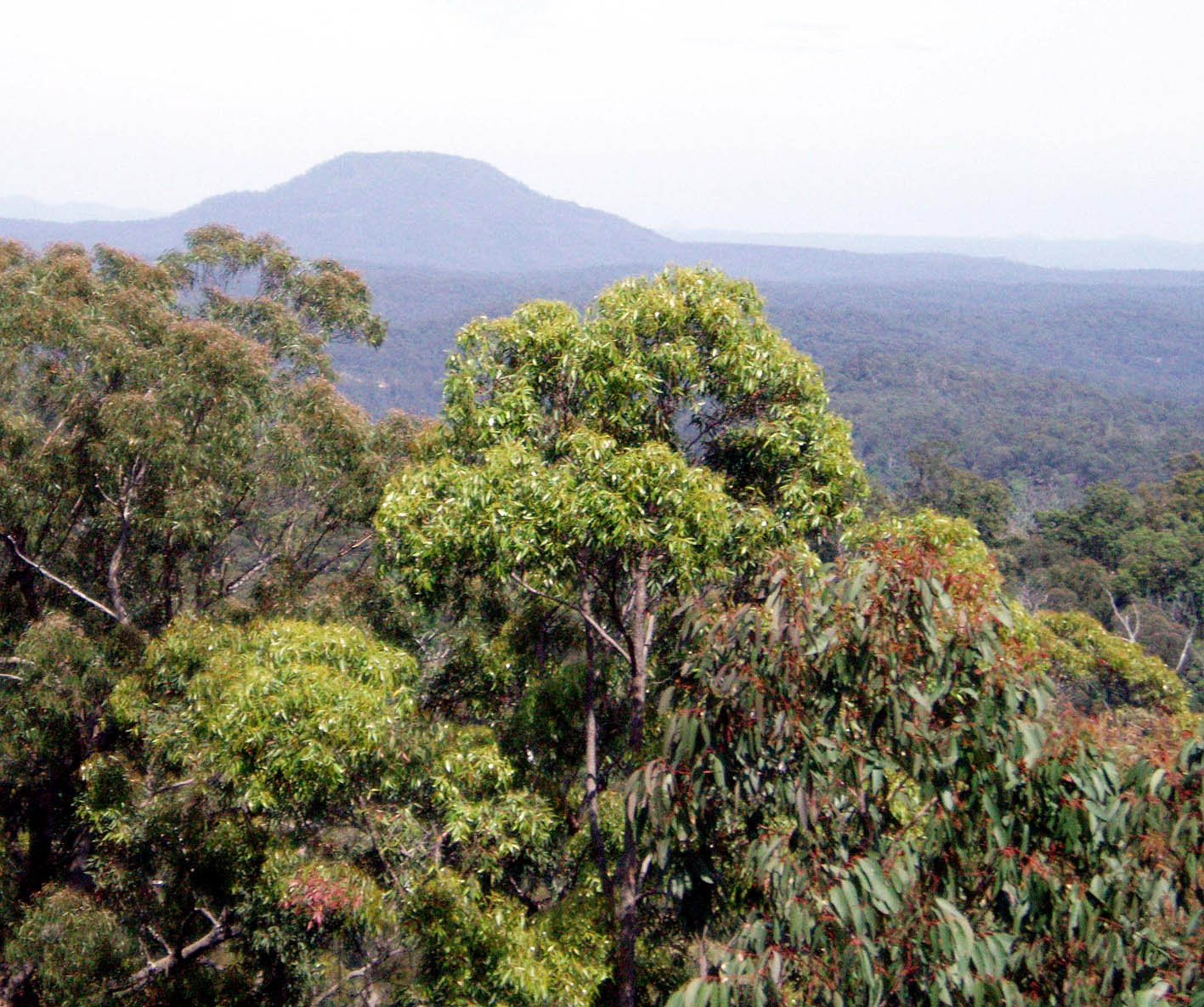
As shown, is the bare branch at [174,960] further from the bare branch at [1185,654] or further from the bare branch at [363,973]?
the bare branch at [1185,654]

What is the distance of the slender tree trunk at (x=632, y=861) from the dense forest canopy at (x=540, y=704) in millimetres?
21

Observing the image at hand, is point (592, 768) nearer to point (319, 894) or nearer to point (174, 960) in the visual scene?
point (319, 894)

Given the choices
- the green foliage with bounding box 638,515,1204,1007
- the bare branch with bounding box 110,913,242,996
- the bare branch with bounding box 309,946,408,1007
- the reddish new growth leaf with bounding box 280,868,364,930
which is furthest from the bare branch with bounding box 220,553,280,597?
the green foliage with bounding box 638,515,1204,1007

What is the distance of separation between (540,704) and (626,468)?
1984 millimetres

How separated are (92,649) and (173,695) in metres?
0.94

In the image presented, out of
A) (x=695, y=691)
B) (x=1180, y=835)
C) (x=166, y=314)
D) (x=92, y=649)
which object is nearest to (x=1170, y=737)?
(x=1180, y=835)

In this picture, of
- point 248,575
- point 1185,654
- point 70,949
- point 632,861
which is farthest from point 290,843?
point 1185,654

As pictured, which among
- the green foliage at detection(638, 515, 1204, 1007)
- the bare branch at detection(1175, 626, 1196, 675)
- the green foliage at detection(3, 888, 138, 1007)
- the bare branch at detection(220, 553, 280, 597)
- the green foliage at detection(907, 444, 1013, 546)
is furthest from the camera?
the green foliage at detection(907, 444, 1013, 546)

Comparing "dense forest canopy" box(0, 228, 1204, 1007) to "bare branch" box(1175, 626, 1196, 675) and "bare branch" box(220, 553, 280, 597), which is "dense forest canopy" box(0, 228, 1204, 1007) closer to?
"bare branch" box(220, 553, 280, 597)

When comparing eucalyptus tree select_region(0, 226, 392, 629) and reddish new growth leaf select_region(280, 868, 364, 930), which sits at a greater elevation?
eucalyptus tree select_region(0, 226, 392, 629)

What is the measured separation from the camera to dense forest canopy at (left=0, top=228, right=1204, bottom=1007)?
7.77ft

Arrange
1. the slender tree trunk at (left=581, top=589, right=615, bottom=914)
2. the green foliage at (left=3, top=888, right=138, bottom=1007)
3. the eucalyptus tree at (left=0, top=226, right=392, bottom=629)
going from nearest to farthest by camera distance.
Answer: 1. the slender tree trunk at (left=581, top=589, right=615, bottom=914)
2. the green foliage at (left=3, top=888, right=138, bottom=1007)
3. the eucalyptus tree at (left=0, top=226, right=392, bottom=629)

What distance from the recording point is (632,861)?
176 inches

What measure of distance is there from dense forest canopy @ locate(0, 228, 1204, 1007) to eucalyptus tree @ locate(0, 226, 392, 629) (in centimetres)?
3
